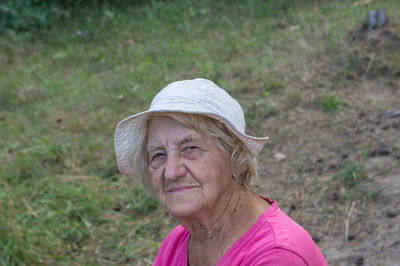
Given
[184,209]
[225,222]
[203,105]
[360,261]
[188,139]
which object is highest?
[203,105]

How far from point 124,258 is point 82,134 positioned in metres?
1.92

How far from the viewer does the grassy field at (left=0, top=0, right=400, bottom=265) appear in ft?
12.6

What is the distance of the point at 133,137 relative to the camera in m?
2.22

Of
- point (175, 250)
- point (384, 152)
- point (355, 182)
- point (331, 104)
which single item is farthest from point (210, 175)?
point (331, 104)

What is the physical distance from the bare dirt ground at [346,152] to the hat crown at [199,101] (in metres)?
1.58

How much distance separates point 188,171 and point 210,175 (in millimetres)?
85

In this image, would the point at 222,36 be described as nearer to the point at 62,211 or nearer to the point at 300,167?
the point at 300,167

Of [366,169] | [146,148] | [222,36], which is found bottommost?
[366,169]

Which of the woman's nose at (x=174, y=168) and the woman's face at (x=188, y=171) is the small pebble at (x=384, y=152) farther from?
the woman's nose at (x=174, y=168)

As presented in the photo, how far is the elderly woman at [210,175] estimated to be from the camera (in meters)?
1.90

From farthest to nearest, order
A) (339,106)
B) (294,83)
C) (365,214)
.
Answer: (294,83), (339,106), (365,214)

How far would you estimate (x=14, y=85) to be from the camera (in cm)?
668

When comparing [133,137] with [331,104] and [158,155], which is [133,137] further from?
[331,104]

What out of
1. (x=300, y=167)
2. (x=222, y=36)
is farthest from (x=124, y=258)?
(x=222, y=36)
